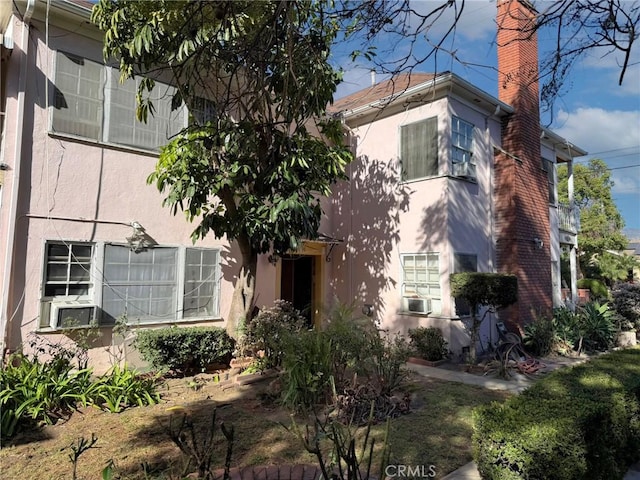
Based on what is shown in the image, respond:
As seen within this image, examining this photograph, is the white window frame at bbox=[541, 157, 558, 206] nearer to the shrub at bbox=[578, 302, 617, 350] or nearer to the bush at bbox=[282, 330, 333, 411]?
the shrub at bbox=[578, 302, 617, 350]

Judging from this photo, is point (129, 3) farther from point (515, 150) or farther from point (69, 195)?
point (515, 150)

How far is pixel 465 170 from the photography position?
1092 cm

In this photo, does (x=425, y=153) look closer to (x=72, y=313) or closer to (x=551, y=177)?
(x=551, y=177)

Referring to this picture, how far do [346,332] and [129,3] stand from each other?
603 centimetres

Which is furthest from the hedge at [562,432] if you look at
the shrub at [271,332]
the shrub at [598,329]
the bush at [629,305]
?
the bush at [629,305]

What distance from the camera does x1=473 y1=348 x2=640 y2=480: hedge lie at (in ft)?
10.7

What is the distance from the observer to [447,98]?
Answer: 10.3 metres

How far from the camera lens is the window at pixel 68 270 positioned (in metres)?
7.09

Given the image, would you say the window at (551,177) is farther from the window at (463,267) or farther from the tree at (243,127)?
the tree at (243,127)

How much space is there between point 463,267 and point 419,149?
3.31 metres

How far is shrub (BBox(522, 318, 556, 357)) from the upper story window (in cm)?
431

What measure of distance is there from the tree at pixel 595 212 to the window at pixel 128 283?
23.1 metres

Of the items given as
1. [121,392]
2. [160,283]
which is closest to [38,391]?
[121,392]

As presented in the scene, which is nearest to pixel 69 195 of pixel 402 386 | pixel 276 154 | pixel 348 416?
pixel 276 154
